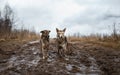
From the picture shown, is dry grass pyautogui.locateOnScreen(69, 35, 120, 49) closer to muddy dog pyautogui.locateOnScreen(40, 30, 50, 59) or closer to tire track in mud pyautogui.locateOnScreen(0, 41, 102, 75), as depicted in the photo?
tire track in mud pyautogui.locateOnScreen(0, 41, 102, 75)

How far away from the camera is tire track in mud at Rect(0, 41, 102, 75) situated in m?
12.6

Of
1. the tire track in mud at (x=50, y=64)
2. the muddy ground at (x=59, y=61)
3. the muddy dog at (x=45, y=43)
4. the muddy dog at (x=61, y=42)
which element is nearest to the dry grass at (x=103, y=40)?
the muddy ground at (x=59, y=61)

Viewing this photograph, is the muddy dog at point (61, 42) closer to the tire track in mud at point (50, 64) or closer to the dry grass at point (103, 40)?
the tire track in mud at point (50, 64)

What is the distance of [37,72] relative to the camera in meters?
12.4

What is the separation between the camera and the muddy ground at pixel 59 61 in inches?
500

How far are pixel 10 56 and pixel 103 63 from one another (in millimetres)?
4704

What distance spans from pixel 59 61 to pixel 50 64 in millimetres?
774

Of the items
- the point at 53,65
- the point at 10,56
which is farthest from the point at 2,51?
the point at 53,65

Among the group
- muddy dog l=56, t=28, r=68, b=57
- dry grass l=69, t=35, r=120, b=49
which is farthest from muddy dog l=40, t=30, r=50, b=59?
dry grass l=69, t=35, r=120, b=49

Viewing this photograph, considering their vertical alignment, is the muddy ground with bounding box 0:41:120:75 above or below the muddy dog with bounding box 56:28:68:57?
below

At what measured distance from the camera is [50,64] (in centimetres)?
1380

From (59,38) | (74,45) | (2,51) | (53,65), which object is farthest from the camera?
(74,45)

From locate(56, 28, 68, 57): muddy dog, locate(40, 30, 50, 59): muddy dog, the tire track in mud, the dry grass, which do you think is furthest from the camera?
the dry grass

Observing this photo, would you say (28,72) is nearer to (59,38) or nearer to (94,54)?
(59,38)
